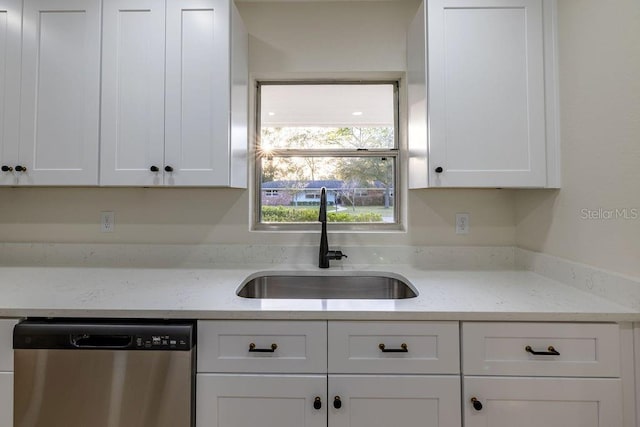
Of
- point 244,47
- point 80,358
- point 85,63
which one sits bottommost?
point 80,358

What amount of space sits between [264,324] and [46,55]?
1.63m

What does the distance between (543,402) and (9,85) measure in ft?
8.46

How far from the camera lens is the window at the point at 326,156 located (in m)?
A: 1.84

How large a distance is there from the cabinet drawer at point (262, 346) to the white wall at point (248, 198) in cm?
73

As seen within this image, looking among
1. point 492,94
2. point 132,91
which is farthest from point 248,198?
point 492,94

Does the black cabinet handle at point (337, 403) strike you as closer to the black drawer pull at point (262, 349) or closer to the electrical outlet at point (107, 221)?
the black drawer pull at point (262, 349)

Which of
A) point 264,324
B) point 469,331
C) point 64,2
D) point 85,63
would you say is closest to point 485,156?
point 469,331

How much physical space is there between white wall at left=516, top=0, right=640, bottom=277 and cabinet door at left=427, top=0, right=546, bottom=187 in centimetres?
11

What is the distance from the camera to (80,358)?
3.30 feet

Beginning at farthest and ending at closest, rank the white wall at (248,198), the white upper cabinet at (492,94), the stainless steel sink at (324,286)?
the white wall at (248,198) → the stainless steel sink at (324,286) → the white upper cabinet at (492,94)

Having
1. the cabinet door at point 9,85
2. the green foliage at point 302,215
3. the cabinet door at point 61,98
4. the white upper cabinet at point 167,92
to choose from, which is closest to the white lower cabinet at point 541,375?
the green foliage at point 302,215

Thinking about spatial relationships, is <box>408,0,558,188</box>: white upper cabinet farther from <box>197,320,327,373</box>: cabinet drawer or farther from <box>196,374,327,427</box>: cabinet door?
<box>196,374,327,427</box>: cabinet door

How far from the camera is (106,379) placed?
39.6 inches

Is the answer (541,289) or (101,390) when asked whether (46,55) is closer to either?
(101,390)
